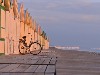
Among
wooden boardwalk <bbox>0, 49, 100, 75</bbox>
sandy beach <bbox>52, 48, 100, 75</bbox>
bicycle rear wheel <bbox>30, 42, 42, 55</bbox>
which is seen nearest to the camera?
wooden boardwalk <bbox>0, 49, 100, 75</bbox>

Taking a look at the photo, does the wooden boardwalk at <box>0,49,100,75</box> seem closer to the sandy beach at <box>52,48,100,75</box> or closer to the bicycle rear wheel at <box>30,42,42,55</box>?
the sandy beach at <box>52,48,100,75</box>

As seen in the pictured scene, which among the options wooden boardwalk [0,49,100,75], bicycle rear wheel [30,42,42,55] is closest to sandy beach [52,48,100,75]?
wooden boardwalk [0,49,100,75]

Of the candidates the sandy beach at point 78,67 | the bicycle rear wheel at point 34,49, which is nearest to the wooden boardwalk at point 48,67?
the sandy beach at point 78,67

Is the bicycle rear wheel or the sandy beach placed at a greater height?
the bicycle rear wheel

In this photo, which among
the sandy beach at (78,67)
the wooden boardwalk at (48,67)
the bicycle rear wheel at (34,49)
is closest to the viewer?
the wooden boardwalk at (48,67)

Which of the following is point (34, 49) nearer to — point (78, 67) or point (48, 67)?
point (78, 67)

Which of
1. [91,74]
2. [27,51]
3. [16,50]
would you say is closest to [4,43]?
[27,51]

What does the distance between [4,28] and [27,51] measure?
598cm

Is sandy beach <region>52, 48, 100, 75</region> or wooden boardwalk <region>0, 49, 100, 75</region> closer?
wooden boardwalk <region>0, 49, 100, 75</region>

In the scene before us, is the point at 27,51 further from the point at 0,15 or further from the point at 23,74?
the point at 23,74

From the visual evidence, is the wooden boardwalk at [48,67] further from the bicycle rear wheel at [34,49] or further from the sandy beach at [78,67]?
the bicycle rear wheel at [34,49]

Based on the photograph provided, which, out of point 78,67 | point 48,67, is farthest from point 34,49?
point 48,67

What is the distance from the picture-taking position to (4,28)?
23.1 m

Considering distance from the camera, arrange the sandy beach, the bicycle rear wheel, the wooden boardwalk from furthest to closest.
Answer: the bicycle rear wheel
the sandy beach
the wooden boardwalk
